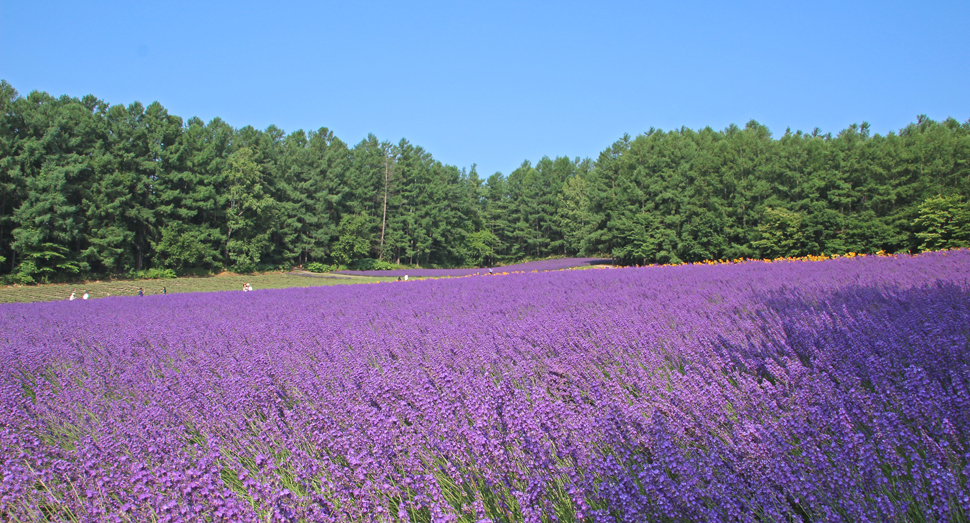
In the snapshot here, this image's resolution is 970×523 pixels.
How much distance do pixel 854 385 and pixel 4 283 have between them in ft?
106

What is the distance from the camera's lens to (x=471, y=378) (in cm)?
281

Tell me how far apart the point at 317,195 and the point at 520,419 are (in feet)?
130

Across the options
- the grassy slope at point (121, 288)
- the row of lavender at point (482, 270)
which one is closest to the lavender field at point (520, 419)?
the grassy slope at point (121, 288)

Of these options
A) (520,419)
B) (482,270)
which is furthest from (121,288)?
(520,419)

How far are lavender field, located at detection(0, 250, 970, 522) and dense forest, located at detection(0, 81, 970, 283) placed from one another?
23130 mm

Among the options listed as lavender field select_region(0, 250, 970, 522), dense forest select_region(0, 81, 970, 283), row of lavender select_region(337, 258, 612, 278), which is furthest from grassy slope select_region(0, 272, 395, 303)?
lavender field select_region(0, 250, 970, 522)

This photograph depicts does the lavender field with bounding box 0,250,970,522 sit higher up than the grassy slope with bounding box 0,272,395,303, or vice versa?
the lavender field with bounding box 0,250,970,522

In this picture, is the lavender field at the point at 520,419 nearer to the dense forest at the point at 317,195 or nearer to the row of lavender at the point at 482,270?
the row of lavender at the point at 482,270

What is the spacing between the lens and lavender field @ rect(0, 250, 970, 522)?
1636mm

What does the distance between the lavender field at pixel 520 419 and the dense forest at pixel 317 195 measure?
2313 cm

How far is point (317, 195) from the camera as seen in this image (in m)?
39.2

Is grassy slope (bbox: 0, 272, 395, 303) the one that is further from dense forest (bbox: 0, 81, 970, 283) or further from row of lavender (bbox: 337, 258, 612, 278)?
row of lavender (bbox: 337, 258, 612, 278)

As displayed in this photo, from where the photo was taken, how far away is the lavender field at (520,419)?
5.37ft

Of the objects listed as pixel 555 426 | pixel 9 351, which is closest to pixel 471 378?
pixel 555 426
